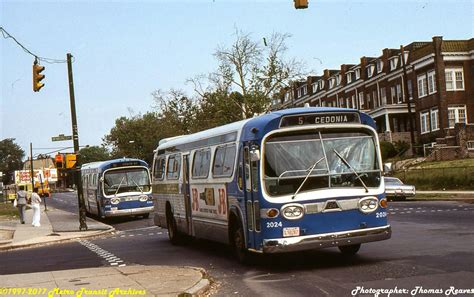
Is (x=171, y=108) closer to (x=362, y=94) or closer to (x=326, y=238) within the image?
(x=362, y=94)

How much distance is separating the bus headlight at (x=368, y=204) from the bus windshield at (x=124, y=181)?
21.2 metres

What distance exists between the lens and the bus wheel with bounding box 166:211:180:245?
18281mm

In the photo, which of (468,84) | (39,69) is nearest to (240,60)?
(468,84)

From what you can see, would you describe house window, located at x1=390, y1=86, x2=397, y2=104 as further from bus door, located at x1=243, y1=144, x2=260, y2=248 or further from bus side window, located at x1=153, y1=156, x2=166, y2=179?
bus door, located at x1=243, y1=144, x2=260, y2=248

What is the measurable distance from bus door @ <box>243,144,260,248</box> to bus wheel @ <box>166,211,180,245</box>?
20.2 ft

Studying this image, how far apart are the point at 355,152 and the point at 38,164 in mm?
177047

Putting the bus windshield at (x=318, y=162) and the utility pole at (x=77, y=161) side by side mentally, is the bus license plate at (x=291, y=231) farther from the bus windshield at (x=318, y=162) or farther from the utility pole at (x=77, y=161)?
the utility pole at (x=77, y=161)

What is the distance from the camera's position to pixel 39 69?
2380 cm

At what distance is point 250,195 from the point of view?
12.2 m

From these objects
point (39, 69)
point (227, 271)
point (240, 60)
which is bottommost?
point (227, 271)

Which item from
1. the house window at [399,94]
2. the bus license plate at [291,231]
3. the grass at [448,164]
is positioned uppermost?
the house window at [399,94]

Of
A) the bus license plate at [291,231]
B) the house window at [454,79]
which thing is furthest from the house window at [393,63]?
the bus license plate at [291,231]

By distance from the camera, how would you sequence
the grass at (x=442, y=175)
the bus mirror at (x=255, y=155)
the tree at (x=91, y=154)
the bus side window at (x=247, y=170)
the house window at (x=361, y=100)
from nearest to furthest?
the bus mirror at (x=255, y=155), the bus side window at (x=247, y=170), the grass at (x=442, y=175), the house window at (x=361, y=100), the tree at (x=91, y=154)

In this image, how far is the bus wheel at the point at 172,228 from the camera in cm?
1828
